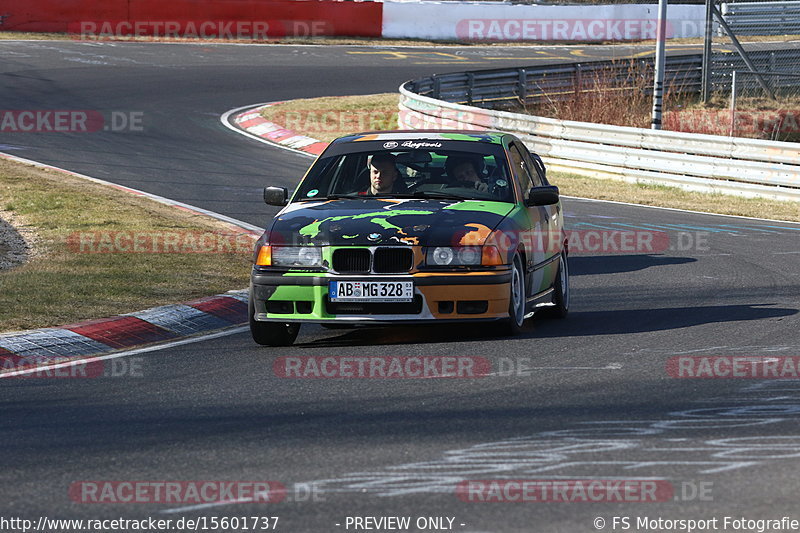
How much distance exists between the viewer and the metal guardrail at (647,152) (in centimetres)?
2075

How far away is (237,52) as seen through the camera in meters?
40.9

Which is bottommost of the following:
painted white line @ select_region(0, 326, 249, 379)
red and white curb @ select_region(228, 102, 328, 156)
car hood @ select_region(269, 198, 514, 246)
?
red and white curb @ select_region(228, 102, 328, 156)

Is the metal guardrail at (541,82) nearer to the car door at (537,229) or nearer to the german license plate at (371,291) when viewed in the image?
the car door at (537,229)

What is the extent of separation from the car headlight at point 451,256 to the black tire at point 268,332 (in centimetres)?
119

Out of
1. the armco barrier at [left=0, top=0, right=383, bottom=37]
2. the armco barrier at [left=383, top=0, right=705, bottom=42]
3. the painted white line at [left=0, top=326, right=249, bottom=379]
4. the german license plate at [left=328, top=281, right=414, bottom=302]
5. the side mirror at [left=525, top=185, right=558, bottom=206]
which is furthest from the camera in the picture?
the armco barrier at [left=383, top=0, right=705, bottom=42]

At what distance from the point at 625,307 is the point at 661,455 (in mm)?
5416

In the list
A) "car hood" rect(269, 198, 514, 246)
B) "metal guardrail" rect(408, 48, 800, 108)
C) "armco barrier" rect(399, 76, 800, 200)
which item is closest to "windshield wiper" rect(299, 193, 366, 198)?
"car hood" rect(269, 198, 514, 246)

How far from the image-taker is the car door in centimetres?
1012

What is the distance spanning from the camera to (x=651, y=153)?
22.7 meters

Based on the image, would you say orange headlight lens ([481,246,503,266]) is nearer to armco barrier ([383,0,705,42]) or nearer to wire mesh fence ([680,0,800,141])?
wire mesh fence ([680,0,800,141])

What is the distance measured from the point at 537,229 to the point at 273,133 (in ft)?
59.6

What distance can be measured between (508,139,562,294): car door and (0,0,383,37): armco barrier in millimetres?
33076

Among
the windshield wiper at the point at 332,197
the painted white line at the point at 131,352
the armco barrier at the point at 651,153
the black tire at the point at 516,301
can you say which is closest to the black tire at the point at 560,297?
the black tire at the point at 516,301

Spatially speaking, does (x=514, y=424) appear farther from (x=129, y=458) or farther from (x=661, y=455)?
(x=129, y=458)
